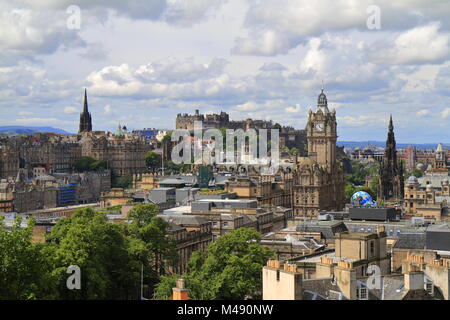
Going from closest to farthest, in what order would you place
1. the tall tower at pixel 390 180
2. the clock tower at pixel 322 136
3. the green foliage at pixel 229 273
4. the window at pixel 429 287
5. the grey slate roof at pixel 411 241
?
the window at pixel 429 287
the green foliage at pixel 229 273
the grey slate roof at pixel 411 241
the clock tower at pixel 322 136
the tall tower at pixel 390 180

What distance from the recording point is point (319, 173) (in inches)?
5025

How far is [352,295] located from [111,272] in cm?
2629

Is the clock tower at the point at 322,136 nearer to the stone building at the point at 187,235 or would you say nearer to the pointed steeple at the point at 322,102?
the pointed steeple at the point at 322,102

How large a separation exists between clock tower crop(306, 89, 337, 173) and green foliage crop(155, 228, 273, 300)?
262 feet

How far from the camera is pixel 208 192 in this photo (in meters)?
116

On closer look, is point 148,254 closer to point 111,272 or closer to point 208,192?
point 111,272

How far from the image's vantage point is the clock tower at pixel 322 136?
13862cm

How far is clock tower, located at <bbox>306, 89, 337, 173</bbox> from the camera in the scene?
139m

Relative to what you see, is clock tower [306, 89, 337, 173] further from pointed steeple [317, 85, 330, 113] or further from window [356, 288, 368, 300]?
window [356, 288, 368, 300]

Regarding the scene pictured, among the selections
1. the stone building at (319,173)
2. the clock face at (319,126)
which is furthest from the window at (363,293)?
the clock face at (319,126)

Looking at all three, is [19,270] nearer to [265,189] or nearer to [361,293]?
[361,293]

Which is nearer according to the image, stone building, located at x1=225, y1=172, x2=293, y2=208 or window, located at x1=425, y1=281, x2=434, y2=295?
window, located at x1=425, y1=281, x2=434, y2=295

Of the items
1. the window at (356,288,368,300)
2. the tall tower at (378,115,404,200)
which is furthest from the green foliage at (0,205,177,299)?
the tall tower at (378,115,404,200)
